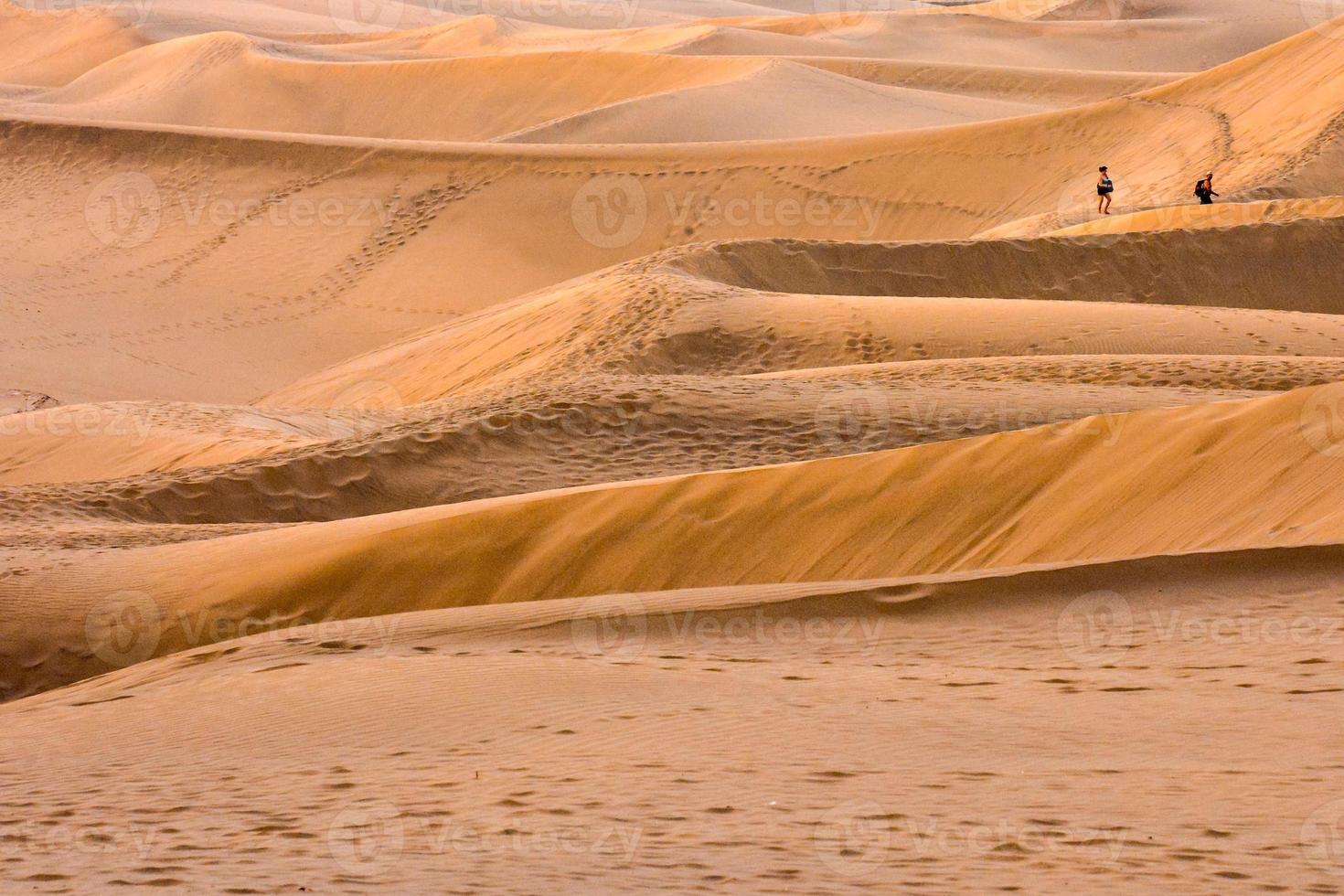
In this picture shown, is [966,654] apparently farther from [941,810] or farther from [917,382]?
[917,382]

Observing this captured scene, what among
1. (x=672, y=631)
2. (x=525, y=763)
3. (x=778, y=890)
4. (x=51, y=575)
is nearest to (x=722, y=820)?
(x=778, y=890)

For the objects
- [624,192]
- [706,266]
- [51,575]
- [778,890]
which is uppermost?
[624,192]

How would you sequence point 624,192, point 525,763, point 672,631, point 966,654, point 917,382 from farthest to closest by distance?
1. point 624,192
2. point 917,382
3. point 672,631
4. point 966,654
5. point 525,763

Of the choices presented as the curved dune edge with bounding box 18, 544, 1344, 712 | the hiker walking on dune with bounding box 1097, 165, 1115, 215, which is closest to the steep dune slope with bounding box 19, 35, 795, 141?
the hiker walking on dune with bounding box 1097, 165, 1115, 215

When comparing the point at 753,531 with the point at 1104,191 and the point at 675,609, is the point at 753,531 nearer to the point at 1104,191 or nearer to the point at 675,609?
the point at 675,609

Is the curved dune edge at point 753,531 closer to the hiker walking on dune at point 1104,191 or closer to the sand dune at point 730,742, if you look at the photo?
the sand dune at point 730,742

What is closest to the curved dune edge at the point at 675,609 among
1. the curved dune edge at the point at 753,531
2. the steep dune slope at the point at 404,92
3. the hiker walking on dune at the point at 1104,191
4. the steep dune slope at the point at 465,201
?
the curved dune edge at the point at 753,531

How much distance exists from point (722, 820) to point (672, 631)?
199 cm

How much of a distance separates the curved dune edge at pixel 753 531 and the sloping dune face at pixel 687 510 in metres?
0.02

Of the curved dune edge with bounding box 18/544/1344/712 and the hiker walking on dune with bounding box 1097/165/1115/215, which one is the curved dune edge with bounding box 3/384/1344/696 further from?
the hiker walking on dune with bounding box 1097/165/1115/215

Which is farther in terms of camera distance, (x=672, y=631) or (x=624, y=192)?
(x=624, y=192)

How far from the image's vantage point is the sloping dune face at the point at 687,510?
3.45 meters

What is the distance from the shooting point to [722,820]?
3428 mm

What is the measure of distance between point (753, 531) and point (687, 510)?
33 centimetres
